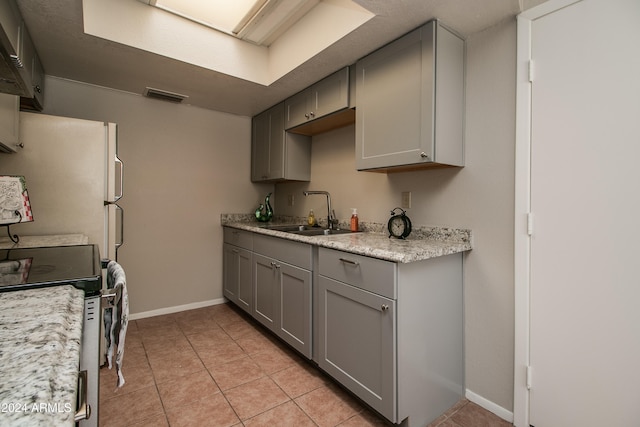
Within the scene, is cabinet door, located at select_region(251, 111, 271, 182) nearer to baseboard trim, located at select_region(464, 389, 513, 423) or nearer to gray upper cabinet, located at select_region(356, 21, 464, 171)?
gray upper cabinet, located at select_region(356, 21, 464, 171)

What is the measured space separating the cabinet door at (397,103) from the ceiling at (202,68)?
11 centimetres

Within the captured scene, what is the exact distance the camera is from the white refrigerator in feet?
6.11

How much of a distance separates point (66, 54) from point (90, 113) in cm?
64

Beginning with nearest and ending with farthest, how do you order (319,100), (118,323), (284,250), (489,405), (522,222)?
(118,323) < (522,222) < (489,405) < (284,250) < (319,100)

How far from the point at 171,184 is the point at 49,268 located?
2.23m

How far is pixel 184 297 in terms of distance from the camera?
3184 millimetres

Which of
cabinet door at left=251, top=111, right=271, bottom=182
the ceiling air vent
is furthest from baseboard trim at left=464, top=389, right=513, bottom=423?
the ceiling air vent

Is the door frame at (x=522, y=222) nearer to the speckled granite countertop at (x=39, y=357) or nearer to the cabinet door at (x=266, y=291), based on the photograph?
the cabinet door at (x=266, y=291)

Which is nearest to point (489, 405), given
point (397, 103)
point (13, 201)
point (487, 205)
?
point (487, 205)

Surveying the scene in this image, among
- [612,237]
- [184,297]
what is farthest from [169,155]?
[612,237]

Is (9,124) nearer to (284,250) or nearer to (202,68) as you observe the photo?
(202,68)

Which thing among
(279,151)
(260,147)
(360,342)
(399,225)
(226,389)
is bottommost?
(226,389)

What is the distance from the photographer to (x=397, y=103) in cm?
182

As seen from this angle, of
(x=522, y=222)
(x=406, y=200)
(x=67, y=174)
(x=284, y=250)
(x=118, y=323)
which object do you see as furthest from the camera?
(x=284, y=250)
